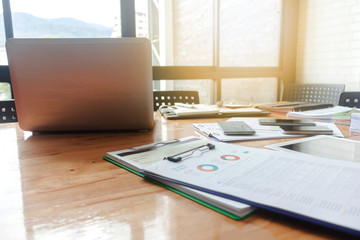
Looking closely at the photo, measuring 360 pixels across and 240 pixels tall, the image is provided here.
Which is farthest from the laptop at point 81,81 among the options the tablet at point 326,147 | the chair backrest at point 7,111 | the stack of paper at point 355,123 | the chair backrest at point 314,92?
the chair backrest at point 314,92

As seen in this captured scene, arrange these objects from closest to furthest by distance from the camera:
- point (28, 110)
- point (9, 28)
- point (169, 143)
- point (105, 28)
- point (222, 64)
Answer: point (169, 143) → point (28, 110) → point (9, 28) → point (105, 28) → point (222, 64)

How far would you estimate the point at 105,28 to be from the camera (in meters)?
2.69

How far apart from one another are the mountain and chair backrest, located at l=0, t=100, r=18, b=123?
1.11 metres

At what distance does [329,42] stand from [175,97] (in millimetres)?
1779

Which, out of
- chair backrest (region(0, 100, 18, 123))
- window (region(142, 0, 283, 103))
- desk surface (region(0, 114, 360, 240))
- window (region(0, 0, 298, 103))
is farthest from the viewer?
window (region(142, 0, 283, 103))

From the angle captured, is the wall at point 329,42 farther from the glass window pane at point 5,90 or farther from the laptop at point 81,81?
the glass window pane at point 5,90

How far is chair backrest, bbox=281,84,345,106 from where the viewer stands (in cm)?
251

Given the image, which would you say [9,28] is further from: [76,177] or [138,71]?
[76,177]

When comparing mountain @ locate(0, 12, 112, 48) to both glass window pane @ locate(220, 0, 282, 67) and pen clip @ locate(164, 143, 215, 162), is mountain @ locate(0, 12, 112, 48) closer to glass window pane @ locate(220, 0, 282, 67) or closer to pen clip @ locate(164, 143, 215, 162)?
glass window pane @ locate(220, 0, 282, 67)

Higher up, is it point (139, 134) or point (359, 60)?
point (359, 60)

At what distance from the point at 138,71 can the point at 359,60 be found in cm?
237

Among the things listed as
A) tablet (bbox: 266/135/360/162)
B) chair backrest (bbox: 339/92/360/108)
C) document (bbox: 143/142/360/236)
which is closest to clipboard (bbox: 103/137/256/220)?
document (bbox: 143/142/360/236)

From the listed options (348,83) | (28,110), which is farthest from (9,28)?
(348,83)

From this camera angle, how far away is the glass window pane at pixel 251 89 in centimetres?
319
